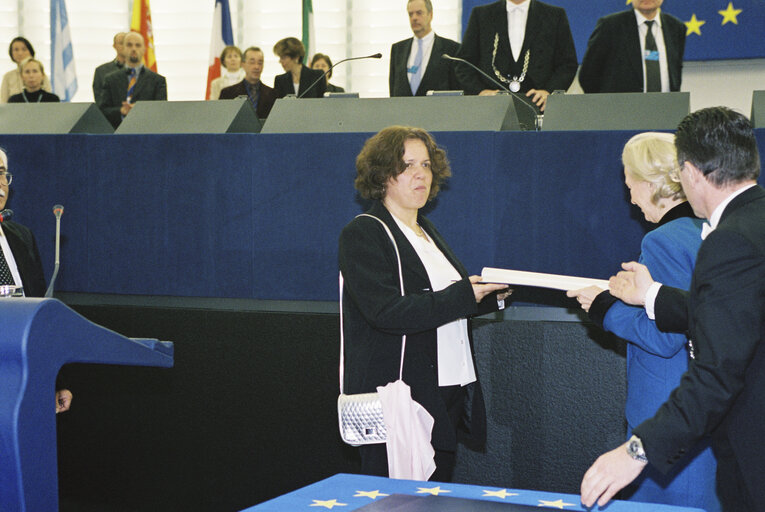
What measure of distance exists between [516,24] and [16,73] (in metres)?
4.46

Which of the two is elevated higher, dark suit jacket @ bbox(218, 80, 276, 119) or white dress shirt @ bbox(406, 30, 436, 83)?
white dress shirt @ bbox(406, 30, 436, 83)

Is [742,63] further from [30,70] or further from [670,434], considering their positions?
[670,434]

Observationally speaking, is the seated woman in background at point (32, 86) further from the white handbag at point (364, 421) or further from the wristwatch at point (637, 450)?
the wristwatch at point (637, 450)

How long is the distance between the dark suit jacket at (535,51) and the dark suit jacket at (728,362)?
305 centimetres

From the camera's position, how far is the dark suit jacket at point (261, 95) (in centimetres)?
562

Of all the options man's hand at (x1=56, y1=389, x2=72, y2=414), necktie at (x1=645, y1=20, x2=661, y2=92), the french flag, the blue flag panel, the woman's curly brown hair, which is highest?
the french flag

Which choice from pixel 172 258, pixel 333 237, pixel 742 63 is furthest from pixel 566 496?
pixel 742 63

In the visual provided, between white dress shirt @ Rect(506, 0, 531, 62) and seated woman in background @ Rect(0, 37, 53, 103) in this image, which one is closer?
white dress shirt @ Rect(506, 0, 531, 62)

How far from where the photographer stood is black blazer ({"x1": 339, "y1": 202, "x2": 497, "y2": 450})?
225 cm

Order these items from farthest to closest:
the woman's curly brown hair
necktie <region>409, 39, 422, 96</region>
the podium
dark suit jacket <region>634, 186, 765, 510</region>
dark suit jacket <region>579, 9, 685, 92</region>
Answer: necktie <region>409, 39, 422, 96</region> < dark suit jacket <region>579, 9, 685, 92</region> < the woman's curly brown hair < dark suit jacket <region>634, 186, 765, 510</region> < the podium

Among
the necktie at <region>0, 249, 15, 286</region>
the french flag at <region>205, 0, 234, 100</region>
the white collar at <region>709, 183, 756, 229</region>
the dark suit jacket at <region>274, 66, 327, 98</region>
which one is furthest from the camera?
the french flag at <region>205, 0, 234, 100</region>

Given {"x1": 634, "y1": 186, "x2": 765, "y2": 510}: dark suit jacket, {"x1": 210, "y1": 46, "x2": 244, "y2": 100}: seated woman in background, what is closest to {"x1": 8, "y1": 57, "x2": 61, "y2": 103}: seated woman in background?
{"x1": 210, "y1": 46, "x2": 244, "y2": 100}: seated woman in background

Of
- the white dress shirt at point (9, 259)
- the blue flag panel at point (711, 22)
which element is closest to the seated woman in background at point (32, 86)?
the white dress shirt at point (9, 259)

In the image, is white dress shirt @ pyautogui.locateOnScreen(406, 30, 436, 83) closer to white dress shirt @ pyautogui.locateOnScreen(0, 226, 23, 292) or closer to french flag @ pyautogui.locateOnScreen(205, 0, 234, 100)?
white dress shirt @ pyautogui.locateOnScreen(0, 226, 23, 292)
